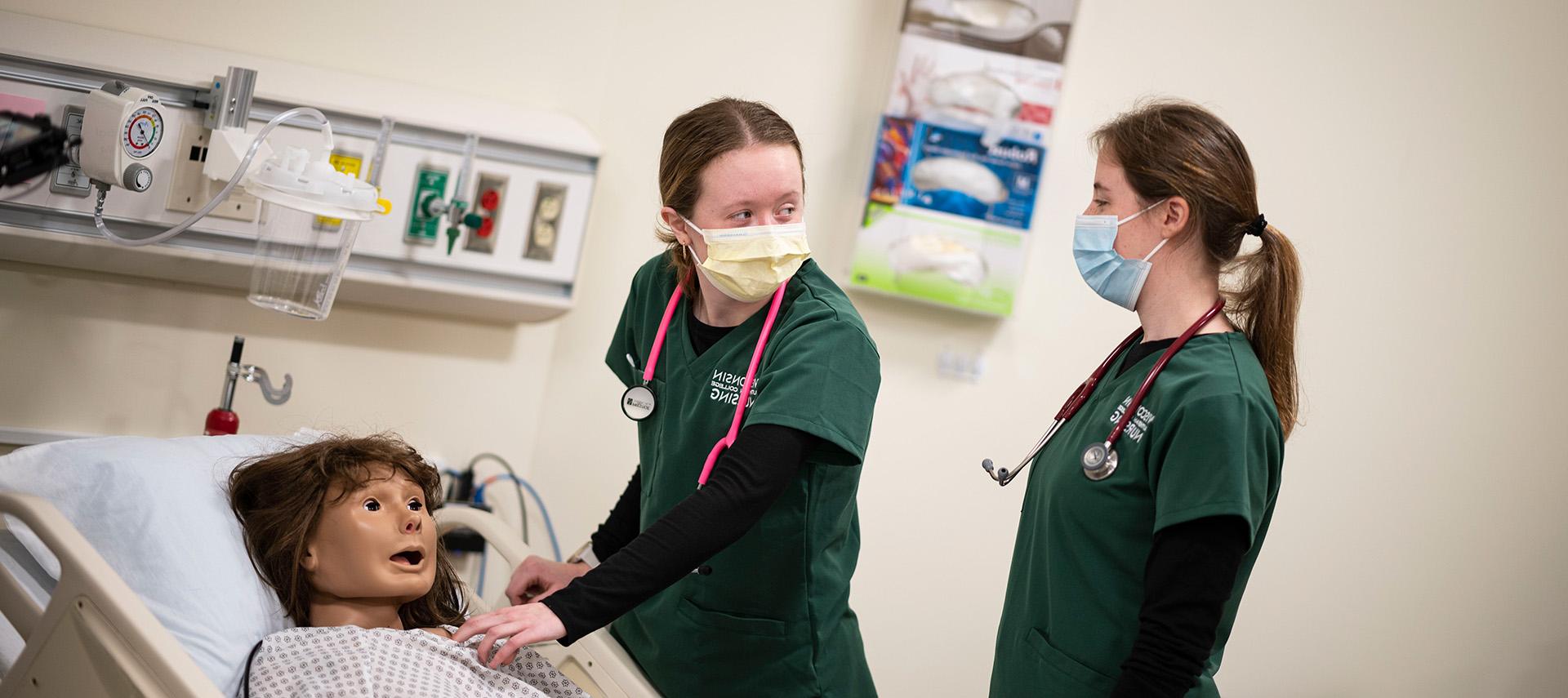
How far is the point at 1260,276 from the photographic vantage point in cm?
151

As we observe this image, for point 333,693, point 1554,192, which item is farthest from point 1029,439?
point 333,693

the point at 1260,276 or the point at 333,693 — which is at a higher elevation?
the point at 1260,276

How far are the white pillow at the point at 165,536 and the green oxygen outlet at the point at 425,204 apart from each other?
66 cm

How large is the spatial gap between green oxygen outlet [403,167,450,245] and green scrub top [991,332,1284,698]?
124cm

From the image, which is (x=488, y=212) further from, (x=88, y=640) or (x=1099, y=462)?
(x=1099, y=462)

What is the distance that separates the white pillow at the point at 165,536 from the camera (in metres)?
1.56

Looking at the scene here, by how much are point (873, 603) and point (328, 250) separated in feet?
4.74

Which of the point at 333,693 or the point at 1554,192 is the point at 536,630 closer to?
the point at 333,693

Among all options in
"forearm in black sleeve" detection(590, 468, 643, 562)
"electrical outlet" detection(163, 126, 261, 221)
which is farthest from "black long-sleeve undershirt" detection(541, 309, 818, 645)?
"electrical outlet" detection(163, 126, 261, 221)

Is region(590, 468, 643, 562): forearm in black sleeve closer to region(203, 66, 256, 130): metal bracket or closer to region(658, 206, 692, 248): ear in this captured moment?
region(658, 206, 692, 248): ear

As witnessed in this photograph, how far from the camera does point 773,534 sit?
1624mm

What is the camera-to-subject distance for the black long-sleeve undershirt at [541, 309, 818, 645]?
54.3 inches

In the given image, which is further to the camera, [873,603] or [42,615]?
[873,603]

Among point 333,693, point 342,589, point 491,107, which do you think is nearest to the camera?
point 333,693
